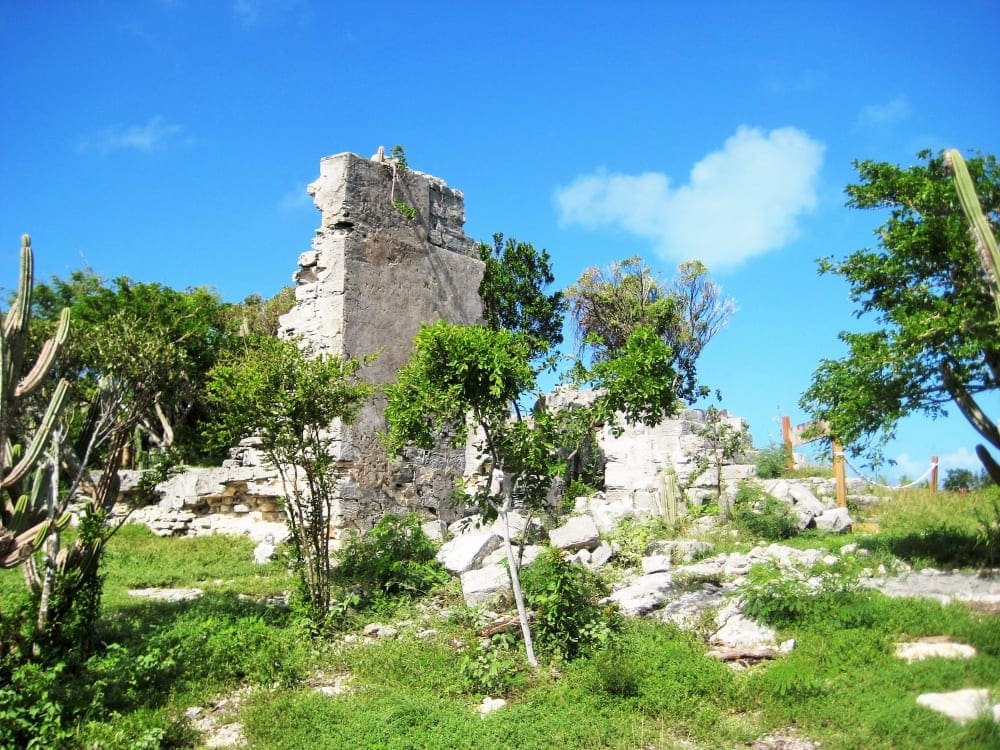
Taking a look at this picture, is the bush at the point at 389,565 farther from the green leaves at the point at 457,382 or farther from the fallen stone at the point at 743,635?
the fallen stone at the point at 743,635

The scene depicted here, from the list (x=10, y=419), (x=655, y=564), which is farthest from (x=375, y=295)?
(x=10, y=419)

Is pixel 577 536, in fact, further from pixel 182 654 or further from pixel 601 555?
pixel 182 654

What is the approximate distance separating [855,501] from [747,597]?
26.2 feet

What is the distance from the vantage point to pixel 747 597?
288 inches

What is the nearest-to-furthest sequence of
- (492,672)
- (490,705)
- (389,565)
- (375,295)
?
(490,705), (492,672), (389,565), (375,295)

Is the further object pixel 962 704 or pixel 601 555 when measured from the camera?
pixel 601 555

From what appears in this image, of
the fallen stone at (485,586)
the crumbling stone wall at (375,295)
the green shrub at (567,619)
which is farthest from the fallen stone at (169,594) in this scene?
the green shrub at (567,619)

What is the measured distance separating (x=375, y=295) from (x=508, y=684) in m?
6.90

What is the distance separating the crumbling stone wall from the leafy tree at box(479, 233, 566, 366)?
42.9ft

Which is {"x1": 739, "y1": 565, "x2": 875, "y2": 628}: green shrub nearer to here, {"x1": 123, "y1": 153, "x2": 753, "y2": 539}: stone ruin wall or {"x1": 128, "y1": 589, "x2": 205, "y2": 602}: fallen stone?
{"x1": 123, "y1": 153, "x2": 753, "y2": 539}: stone ruin wall

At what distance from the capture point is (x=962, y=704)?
17.2 feet

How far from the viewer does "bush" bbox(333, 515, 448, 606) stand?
8945 millimetres

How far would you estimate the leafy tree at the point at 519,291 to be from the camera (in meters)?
26.3

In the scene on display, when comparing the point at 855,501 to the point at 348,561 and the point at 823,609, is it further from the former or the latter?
the point at 348,561
